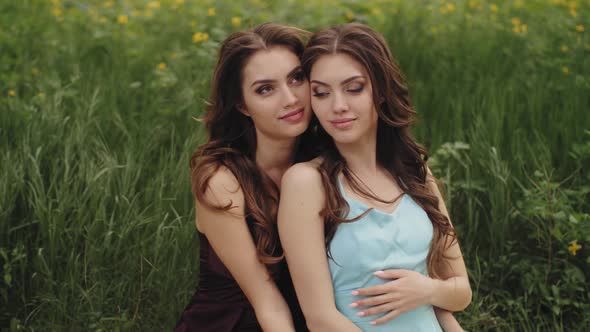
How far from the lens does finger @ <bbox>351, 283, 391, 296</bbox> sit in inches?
90.4

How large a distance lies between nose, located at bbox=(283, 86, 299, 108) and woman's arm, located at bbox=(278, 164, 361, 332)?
290 mm

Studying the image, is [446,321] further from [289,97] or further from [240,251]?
[289,97]

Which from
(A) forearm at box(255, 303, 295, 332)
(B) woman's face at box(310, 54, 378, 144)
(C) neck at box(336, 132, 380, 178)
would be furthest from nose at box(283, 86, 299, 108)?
(A) forearm at box(255, 303, 295, 332)

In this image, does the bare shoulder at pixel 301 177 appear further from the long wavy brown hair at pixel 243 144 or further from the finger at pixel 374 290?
the finger at pixel 374 290

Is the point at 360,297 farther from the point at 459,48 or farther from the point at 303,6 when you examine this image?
the point at 303,6

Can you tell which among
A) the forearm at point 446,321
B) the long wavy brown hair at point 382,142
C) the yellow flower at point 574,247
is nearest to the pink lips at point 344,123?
the long wavy brown hair at point 382,142

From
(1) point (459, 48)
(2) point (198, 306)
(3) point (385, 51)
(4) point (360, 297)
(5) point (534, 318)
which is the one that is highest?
(3) point (385, 51)

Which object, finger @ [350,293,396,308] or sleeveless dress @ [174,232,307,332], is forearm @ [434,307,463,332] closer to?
finger @ [350,293,396,308]

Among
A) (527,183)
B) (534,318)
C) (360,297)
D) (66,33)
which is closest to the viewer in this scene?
(360,297)

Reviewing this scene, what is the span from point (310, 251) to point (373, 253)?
0.20 metres

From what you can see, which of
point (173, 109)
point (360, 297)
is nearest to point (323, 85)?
point (360, 297)

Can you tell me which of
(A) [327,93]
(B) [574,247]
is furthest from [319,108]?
(B) [574,247]

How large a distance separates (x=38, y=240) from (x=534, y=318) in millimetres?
2259

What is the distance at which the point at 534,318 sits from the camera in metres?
3.20
